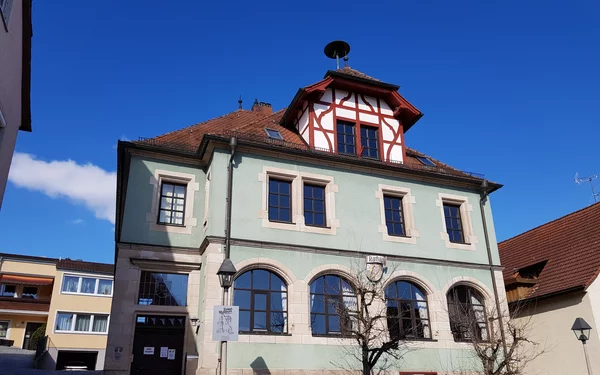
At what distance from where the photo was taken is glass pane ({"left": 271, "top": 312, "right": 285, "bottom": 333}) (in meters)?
13.8

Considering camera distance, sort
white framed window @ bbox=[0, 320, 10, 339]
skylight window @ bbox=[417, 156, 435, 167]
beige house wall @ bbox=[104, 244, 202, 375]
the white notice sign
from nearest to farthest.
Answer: the white notice sign
beige house wall @ bbox=[104, 244, 202, 375]
skylight window @ bbox=[417, 156, 435, 167]
white framed window @ bbox=[0, 320, 10, 339]

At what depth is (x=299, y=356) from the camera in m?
13.5

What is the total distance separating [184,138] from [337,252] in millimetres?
6731

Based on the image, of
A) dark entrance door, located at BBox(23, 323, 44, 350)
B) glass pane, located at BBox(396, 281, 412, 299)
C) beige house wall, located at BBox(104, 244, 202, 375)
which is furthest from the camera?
dark entrance door, located at BBox(23, 323, 44, 350)

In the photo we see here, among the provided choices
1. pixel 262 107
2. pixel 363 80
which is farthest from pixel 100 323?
pixel 363 80

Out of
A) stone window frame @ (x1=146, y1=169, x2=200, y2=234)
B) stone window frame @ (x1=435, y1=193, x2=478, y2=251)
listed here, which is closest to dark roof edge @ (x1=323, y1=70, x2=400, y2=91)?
stone window frame @ (x1=435, y1=193, x2=478, y2=251)

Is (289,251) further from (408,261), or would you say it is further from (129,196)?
(129,196)

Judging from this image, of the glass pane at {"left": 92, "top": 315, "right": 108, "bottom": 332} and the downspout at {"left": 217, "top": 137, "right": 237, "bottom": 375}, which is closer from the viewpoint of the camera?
the downspout at {"left": 217, "top": 137, "right": 237, "bottom": 375}

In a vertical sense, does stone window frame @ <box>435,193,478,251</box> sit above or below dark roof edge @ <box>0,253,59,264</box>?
below

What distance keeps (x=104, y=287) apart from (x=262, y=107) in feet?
65.4

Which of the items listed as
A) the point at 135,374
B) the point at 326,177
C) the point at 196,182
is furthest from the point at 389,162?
the point at 135,374

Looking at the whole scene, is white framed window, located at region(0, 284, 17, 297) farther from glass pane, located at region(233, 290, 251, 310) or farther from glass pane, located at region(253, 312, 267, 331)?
glass pane, located at region(253, 312, 267, 331)

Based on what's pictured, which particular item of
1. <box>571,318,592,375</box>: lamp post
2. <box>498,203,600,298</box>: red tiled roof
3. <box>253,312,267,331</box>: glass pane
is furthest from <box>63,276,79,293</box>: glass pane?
<box>571,318,592,375</box>: lamp post

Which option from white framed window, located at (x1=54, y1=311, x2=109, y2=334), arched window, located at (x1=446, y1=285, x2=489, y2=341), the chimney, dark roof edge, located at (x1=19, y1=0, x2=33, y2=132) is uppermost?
the chimney
